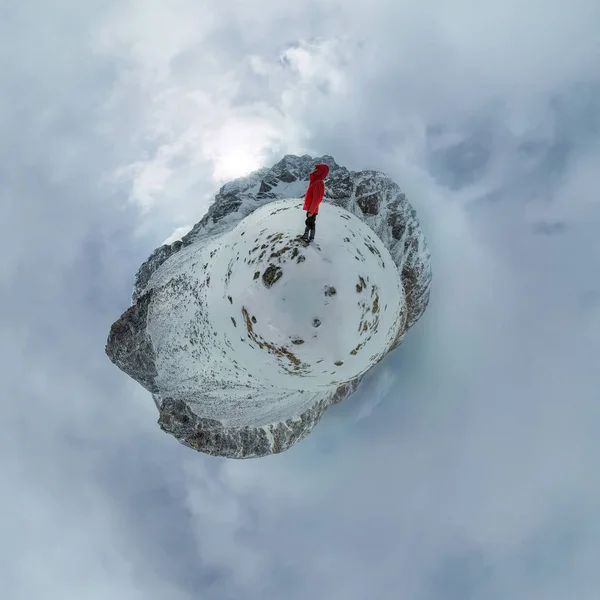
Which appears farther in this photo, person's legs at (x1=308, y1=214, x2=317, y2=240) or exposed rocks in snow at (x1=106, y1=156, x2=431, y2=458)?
person's legs at (x1=308, y1=214, x2=317, y2=240)

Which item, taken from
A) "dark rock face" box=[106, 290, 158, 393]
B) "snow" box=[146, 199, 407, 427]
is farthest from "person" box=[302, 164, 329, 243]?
"dark rock face" box=[106, 290, 158, 393]

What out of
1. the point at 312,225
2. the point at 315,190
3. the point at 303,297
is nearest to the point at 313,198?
the point at 315,190

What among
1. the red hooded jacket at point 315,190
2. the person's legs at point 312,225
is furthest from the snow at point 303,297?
the red hooded jacket at point 315,190

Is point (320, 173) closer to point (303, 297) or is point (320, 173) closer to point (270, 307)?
point (303, 297)

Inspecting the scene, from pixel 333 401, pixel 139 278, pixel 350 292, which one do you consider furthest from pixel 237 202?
pixel 350 292

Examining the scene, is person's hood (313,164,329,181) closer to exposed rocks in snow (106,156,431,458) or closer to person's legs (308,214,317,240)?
person's legs (308,214,317,240)

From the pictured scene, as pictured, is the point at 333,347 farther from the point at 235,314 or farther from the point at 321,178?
the point at 321,178
